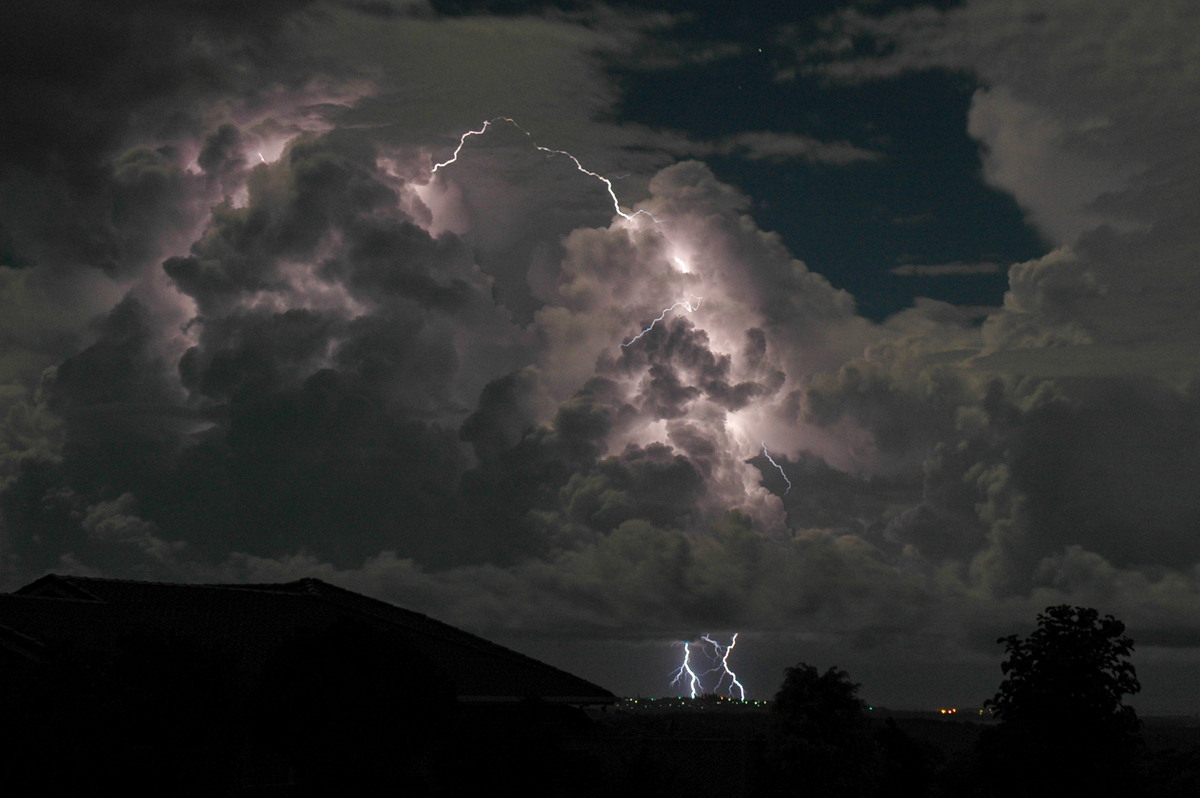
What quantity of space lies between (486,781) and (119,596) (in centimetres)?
1565

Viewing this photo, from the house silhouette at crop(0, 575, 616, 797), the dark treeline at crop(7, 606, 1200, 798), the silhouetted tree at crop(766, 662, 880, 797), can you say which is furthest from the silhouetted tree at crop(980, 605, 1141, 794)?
the house silhouette at crop(0, 575, 616, 797)

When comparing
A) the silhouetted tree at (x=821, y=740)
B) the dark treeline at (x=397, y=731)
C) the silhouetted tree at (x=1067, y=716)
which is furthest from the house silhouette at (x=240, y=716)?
the silhouetted tree at (x=1067, y=716)

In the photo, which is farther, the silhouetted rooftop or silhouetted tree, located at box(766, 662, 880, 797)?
the silhouetted rooftop

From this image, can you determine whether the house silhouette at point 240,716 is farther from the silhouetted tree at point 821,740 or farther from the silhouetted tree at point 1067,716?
the silhouetted tree at point 1067,716

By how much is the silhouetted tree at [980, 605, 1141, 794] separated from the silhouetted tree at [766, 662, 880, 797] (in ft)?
20.6

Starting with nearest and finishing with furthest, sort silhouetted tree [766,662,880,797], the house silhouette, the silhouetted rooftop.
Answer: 1. the house silhouette
2. silhouetted tree [766,662,880,797]
3. the silhouetted rooftop

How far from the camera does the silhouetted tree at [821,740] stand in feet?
93.1

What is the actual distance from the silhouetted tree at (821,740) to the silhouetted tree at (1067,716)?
627cm

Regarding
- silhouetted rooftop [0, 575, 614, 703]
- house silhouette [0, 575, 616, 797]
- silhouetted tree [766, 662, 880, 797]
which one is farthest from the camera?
silhouetted rooftop [0, 575, 614, 703]

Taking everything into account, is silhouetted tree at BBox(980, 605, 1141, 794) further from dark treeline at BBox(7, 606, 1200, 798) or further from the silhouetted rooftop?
the silhouetted rooftop

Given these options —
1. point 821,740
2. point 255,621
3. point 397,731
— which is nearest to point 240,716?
point 397,731

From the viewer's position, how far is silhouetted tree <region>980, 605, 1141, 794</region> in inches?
845

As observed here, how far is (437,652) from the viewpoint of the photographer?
1507 inches

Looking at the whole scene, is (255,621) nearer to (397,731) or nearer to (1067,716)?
(397,731)
